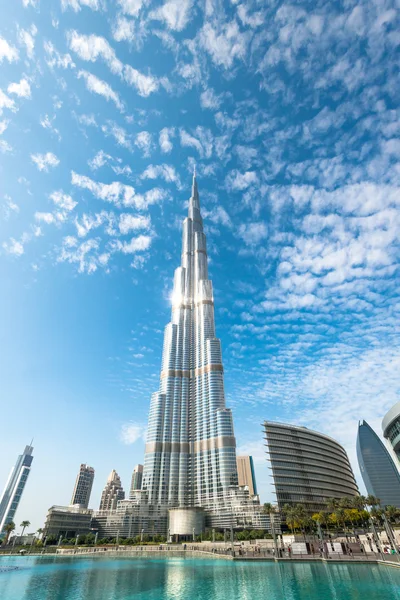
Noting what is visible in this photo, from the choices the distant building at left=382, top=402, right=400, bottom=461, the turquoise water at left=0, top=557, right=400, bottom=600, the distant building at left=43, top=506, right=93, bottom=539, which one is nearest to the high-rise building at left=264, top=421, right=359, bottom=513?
the distant building at left=382, top=402, right=400, bottom=461

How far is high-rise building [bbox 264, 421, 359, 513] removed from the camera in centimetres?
15338

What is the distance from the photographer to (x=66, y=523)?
18700cm

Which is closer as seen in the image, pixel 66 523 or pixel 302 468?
pixel 302 468

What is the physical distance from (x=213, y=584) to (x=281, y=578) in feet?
35.4

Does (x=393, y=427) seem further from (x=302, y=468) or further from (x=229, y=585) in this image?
(x=229, y=585)

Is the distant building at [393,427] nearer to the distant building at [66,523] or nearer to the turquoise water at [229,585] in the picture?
the turquoise water at [229,585]

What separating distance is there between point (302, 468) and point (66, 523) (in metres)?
147

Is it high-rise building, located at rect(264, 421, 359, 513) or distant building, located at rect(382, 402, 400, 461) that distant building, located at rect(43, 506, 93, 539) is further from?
distant building, located at rect(382, 402, 400, 461)

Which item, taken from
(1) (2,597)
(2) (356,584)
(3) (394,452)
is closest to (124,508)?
(3) (394,452)

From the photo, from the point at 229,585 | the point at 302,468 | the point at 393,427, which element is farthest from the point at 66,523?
the point at 393,427

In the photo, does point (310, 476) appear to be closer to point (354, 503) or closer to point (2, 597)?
point (354, 503)

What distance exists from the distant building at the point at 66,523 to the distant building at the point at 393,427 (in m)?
184

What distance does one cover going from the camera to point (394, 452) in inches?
4596

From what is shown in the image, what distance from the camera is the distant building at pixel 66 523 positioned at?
181250 mm
